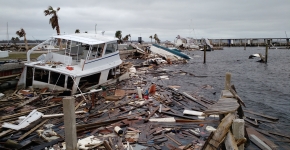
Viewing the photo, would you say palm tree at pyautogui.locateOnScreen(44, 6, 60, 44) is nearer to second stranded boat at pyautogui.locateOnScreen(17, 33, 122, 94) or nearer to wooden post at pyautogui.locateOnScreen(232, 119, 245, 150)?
second stranded boat at pyautogui.locateOnScreen(17, 33, 122, 94)

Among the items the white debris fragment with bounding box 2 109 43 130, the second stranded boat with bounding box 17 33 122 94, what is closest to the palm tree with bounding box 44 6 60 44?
the second stranded boat with bounding box 17 33 122 94

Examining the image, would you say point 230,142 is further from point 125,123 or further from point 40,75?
point 40,75

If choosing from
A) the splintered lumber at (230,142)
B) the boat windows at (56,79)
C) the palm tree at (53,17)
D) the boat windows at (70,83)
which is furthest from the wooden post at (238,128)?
the palm tree at (53,17)

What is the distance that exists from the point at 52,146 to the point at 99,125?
2.46 meters

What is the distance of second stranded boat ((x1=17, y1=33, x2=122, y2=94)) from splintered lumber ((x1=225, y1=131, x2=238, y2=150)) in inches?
396

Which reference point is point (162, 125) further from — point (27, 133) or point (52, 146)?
point (27, 133)

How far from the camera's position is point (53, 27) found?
3588 cm

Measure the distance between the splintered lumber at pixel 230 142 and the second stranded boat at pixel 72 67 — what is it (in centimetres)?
1005

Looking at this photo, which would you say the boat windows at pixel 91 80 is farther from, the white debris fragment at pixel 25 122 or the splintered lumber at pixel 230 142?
the splintered lumber at pixel 230 142

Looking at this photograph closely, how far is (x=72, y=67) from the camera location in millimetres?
15648

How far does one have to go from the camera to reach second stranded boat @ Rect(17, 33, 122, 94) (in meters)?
15.2

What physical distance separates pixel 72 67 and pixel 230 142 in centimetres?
1214

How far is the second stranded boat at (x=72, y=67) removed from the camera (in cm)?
1522

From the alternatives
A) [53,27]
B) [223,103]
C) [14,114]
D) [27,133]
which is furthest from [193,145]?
[53,27]
